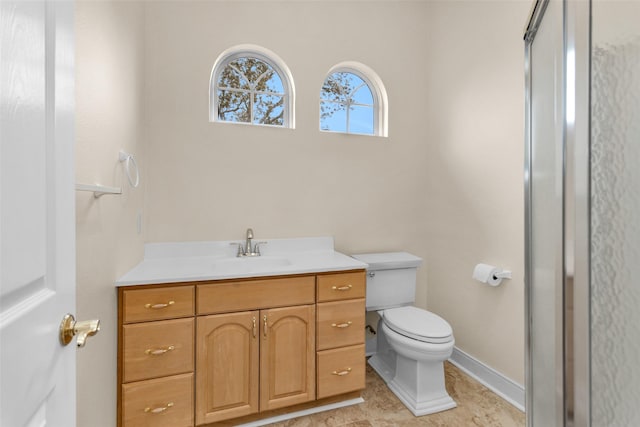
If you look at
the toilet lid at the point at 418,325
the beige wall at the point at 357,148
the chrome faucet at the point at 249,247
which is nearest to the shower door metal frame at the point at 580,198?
the toilet lid at the point at 418,325

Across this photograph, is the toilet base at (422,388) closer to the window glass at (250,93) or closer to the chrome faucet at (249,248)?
the chrome faucet at (249,248)

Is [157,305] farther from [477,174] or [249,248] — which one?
[477,174]

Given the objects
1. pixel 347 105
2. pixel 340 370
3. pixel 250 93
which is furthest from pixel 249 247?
pixel 347 105

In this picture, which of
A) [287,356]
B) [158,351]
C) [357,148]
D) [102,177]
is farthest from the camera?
[357,148]

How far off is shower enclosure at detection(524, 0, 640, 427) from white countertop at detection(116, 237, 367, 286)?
3.99 ft

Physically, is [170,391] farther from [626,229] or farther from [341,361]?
[626,229]

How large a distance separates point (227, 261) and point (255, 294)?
46cm

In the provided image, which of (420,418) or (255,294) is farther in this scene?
(420,418)

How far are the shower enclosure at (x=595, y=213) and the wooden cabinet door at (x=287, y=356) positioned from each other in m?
1.19

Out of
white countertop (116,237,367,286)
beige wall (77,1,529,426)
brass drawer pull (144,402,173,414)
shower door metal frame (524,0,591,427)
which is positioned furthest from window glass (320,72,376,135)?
brass drawer pull (144,402,173,414)

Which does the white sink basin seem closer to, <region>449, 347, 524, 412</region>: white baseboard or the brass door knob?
the brass door knob

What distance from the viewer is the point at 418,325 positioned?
1918 mm

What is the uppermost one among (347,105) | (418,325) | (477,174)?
(347,105)

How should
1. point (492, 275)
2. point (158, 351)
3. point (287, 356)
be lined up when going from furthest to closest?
1. point (492, 275)
2. point (287, 356)
3. point (158, 351)
